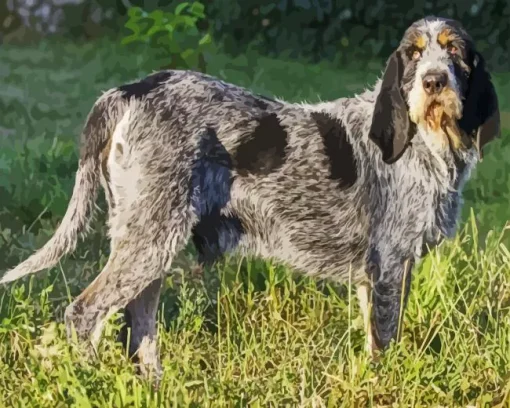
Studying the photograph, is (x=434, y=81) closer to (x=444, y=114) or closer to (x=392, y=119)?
(x=444, y=114)

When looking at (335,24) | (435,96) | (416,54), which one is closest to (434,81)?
(435,96)

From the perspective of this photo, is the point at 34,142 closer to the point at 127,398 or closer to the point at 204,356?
the point at 204,356

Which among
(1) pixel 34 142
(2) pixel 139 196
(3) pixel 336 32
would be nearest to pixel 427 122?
(2) pixel 139 196

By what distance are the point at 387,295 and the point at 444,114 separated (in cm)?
84

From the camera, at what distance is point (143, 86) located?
4.77 m

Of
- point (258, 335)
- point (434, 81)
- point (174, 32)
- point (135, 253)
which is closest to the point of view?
point (434, 81)

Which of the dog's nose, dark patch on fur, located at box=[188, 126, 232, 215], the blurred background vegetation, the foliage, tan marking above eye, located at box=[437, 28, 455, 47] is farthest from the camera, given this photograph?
the blurred background vegetation

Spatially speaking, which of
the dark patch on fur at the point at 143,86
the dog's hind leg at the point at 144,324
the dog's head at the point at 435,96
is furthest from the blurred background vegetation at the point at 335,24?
the dog's head at the point at 435,96

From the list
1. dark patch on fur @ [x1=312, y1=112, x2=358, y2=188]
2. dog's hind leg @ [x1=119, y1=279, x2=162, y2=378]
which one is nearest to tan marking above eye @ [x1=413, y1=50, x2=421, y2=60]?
dark patch on fur @ [x1=312, y1=112, x2=358, y2=188]

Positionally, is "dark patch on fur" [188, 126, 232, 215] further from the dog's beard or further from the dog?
the dog's beard

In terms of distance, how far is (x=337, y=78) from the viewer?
1371 cm

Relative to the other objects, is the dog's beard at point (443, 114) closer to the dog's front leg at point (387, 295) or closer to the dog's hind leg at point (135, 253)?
the dog's front leg at point (387, 295)

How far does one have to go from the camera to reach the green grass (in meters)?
4.25

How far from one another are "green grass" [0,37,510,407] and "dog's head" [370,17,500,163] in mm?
604
